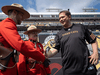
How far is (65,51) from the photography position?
137 cm

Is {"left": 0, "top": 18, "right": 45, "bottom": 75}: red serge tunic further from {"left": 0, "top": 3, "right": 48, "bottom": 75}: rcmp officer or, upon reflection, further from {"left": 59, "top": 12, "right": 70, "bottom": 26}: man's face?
{"left": 59, "top": 12, "right": 70, "bottom": 26}: man's face

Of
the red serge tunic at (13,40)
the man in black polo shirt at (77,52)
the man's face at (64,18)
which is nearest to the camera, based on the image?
the red serge tunic at (13,40)

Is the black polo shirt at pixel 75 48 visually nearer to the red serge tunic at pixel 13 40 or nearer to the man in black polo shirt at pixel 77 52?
the man in black polo shirt at pixel 77 52

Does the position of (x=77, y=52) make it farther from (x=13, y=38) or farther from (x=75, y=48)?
(x=13, y=38)

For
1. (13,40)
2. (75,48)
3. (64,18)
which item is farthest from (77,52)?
(13,40)

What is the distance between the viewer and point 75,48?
1269 millimetres

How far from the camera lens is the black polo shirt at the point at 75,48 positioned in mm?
1236

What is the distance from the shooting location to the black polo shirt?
4.06 feet

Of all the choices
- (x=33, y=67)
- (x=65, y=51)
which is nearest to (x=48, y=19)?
(x=33, y=67)

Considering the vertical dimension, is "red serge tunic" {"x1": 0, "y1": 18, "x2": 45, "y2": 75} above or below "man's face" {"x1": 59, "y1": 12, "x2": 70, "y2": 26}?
below

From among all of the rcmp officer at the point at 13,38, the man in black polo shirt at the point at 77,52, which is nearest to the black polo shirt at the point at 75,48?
the man in black polo shirt at the point at 77,52

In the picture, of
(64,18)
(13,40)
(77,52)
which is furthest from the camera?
(64,18)

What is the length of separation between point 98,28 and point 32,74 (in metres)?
6.29

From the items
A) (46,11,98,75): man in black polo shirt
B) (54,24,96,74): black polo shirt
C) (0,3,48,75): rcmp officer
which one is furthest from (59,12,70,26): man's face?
(0,3,48,75): rcmp officer
